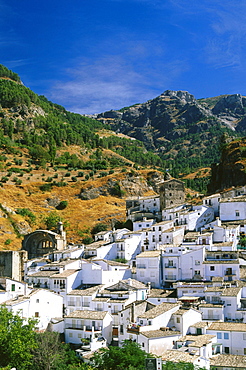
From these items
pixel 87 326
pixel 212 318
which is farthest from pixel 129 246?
pixel 212 318

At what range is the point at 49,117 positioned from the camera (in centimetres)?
16350

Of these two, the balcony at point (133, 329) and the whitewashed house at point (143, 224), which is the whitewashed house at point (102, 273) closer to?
the balcony at point (133, 329)

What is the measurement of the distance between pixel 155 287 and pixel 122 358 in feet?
57.4

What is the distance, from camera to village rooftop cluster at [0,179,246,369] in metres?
36.9

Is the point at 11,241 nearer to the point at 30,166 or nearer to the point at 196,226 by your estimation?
the point at 196,226

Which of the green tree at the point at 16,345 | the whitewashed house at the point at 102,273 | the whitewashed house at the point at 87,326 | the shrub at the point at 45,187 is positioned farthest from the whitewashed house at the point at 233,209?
the shrub at the point at 45,187

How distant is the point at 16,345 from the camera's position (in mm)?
35781

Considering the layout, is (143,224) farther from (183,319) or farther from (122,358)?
(122,358)

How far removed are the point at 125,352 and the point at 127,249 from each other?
2523cm

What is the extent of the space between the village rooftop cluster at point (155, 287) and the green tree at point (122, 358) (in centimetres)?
178

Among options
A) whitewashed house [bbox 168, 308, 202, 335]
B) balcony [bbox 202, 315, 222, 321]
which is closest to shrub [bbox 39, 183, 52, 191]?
whitewashed house [bbox 168, 308, 202, 335]

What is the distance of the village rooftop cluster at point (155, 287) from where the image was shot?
36938mm

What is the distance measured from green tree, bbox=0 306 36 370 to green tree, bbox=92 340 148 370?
5654 mm

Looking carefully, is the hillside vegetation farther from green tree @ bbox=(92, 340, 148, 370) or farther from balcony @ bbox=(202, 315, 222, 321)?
green tree @ bbox=(92, 340, 148, 370)
